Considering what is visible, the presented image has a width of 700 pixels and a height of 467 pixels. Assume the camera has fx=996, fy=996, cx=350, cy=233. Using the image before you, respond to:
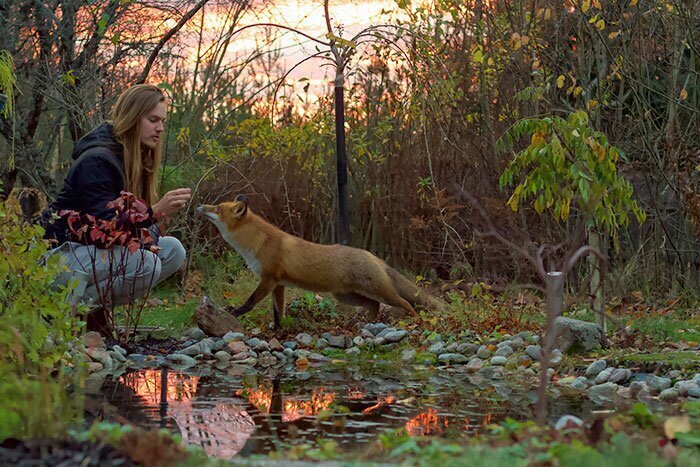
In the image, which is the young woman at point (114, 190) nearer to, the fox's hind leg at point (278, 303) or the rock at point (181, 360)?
the rock at point (181, 360)

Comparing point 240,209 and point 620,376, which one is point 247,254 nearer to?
point 240,209

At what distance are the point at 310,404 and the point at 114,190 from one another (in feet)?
8.51

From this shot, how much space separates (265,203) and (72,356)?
563cm

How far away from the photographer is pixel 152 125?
729cm

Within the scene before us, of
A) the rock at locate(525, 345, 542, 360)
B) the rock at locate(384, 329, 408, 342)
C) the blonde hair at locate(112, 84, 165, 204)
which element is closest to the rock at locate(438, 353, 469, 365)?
the rock at locate(525, 345, 542, 360)

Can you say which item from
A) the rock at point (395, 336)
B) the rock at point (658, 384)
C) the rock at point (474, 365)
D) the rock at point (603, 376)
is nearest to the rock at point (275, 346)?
the rock at point (395, 336)

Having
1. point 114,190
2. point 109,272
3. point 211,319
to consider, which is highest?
point 114,190

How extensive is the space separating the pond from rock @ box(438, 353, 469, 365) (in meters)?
0.22

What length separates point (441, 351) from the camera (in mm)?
7309

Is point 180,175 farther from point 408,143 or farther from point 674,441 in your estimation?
point 674,441

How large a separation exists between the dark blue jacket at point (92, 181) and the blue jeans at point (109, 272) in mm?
198

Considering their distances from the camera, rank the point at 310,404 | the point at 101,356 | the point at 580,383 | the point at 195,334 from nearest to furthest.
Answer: the point at 310,404 < the point at 580,383 < the point at 101,356 < the point at 195,334

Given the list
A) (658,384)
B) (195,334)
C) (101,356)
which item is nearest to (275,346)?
(195,334)

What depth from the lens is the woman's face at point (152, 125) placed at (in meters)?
7.25
